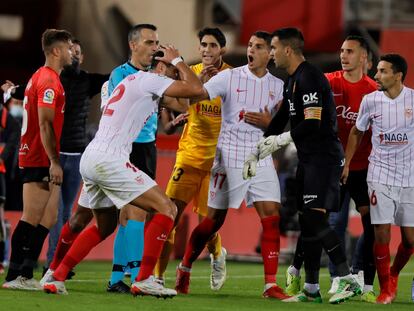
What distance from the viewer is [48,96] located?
10477 millimetres

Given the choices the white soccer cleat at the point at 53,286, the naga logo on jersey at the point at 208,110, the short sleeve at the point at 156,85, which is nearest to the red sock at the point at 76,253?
the white soccer cleat at the point at 53,286

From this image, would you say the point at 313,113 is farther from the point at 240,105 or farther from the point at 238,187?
the point at 238,187

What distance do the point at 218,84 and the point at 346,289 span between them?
82.6 inches

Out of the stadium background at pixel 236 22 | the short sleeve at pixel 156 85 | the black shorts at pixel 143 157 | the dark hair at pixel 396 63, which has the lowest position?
the black shorts at pixel 143 157

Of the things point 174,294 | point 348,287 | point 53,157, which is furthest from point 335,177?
point 53,157

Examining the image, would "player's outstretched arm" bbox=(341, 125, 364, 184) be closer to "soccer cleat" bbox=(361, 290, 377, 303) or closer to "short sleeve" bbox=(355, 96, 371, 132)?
"short sleeve" bbox=(355, 96, 371, 132)

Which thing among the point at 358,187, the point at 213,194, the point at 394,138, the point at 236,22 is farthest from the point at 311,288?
the point at 236,22

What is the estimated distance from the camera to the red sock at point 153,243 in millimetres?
9742

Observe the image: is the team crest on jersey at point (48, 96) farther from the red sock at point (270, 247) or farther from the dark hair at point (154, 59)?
the red sock at point (270, 247)

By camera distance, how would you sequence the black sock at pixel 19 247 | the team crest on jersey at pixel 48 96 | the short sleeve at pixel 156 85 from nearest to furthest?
the short sleeve at pixel 156 85, the team crest on jersey at pixel 48 96, the black sock at pixel 19 247

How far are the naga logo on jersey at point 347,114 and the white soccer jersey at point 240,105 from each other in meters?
0.78

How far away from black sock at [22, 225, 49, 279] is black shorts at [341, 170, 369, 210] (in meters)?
2.73

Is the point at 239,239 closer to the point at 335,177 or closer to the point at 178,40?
the point at 178,40

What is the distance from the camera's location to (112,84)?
10773 millimetres
